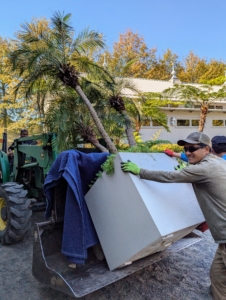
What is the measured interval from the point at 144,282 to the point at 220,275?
104 centimetres

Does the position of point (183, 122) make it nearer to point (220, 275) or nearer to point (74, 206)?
point (220, 275)

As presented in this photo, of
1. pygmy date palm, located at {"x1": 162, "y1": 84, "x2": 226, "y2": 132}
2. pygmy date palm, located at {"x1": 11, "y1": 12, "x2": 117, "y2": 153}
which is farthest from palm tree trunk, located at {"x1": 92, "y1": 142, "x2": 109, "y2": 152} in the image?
pygmy date palm, located at {"x1": 162, "y1": 84, "x2": 226, "y2": 132}

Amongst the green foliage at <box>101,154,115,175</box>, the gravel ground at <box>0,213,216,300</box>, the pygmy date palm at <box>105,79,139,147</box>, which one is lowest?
the gravel ground at <box>0,213,216,300</box>

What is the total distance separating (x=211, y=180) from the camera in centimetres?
235

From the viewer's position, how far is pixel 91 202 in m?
2.81

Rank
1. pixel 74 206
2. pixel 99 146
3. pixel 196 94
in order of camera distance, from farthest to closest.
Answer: pixel 196 94 → pixel 99 146 → pixel 74 206

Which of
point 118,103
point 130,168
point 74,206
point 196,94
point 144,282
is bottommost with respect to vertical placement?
point 144,282

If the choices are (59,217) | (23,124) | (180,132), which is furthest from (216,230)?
(180,132)

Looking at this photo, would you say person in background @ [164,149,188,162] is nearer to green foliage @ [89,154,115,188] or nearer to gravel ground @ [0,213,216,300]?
green foliage @ [89,154,115,188]

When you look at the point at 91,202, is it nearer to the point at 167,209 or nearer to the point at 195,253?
the point at 167,209

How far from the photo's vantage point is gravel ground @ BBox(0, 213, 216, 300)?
2867 mm

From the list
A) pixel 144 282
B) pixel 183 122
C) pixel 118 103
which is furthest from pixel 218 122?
pixel 144 282

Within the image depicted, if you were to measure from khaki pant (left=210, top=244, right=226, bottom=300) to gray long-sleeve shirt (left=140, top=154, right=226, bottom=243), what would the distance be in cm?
18

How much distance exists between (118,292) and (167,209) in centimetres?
130
